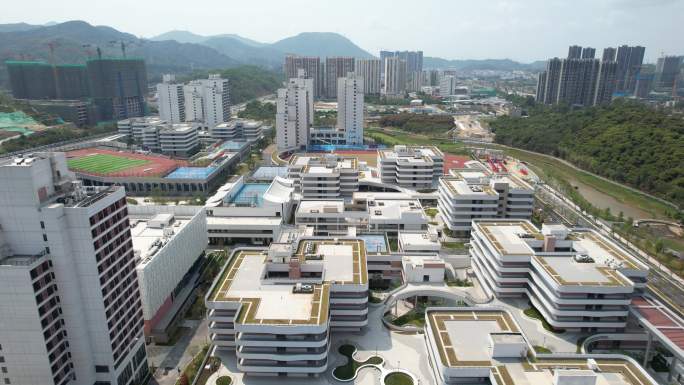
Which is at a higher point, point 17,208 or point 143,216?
point 17,208

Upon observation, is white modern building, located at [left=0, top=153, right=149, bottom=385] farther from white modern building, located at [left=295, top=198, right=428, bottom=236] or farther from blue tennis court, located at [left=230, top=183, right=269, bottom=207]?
blue tennis court, located at [left=230, top=183, right=269, bottom=207]

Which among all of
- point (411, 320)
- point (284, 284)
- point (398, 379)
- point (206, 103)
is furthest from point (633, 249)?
point (206, 103)

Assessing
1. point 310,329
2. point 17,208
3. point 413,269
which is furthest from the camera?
point 413,269

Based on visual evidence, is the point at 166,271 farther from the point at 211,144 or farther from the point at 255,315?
the point at 211,144

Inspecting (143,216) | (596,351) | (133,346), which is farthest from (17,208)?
(596,351)

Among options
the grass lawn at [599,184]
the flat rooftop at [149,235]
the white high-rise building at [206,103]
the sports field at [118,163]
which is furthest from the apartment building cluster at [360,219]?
the white high-rise building at [206,103]

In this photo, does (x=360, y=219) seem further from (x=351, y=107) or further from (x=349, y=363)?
(x=351, y=107)
